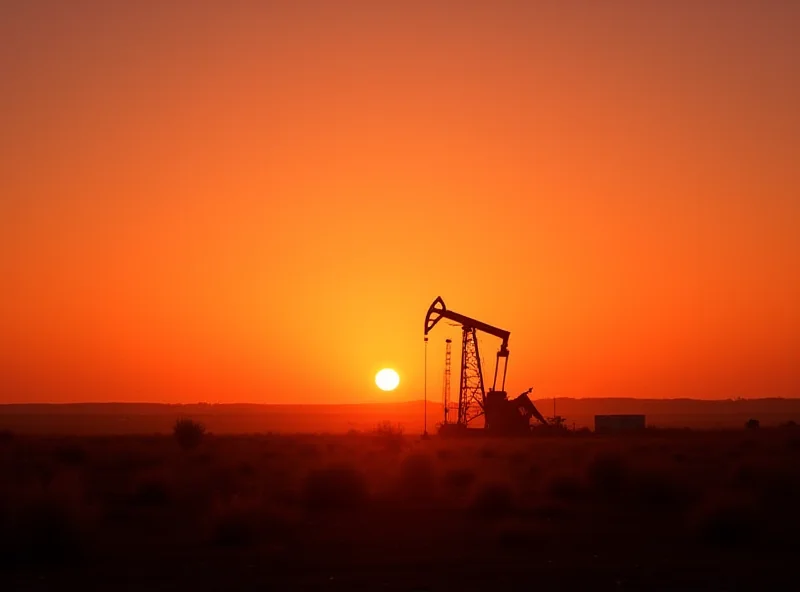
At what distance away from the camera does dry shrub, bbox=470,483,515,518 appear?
85.8 ft

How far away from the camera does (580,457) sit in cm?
4816

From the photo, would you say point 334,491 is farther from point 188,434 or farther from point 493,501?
point 188,434

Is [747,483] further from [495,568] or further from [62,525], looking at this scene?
[62,525]

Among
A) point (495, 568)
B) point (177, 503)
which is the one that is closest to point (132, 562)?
point (495, 568)

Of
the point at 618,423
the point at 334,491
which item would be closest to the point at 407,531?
the point at 334,491

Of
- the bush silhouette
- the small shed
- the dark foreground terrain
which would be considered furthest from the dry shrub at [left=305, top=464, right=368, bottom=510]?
the small shed

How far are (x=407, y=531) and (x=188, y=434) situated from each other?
3937 centimetres

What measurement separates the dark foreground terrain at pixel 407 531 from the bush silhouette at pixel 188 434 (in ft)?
74.7

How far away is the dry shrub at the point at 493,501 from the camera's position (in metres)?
26.2

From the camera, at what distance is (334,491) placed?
91.1ft

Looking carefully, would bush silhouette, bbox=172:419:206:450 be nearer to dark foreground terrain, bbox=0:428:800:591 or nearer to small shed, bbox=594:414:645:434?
dark foreground terrain, bbox=0:428:800:591

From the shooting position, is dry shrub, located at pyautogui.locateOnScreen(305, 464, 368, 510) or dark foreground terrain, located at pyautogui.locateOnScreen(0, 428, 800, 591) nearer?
dark foreground terrain, located at pyautogui.locateOnScreen(0, 428, 800, 591)

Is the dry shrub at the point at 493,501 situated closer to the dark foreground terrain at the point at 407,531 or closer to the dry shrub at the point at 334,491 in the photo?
the dark foreground terrain at the point at 407,531

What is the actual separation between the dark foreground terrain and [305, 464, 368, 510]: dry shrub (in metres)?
0.05
